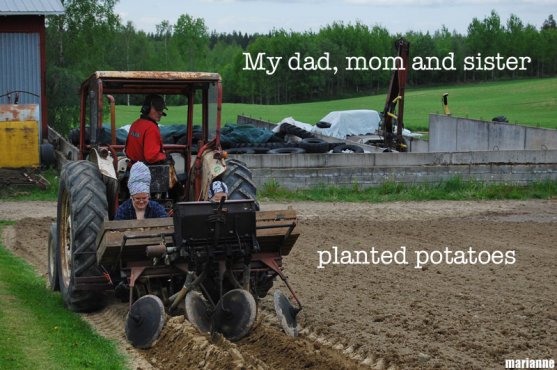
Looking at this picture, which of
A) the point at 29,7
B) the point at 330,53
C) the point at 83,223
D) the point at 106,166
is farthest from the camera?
the point at 330,53

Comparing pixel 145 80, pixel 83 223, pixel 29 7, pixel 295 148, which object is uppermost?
pixel 29 7

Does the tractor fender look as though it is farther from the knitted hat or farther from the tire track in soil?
the tire track in soil

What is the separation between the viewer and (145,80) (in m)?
10.6

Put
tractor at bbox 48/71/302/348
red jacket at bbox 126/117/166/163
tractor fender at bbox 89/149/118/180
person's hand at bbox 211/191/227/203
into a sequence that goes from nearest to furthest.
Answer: tractor at bbox 48/71/302/348 < person's hand at bbox 211/191/227/203 < tractor fender at bbox 89/149/118/180 < red jacket at bbox 126/117/166/163

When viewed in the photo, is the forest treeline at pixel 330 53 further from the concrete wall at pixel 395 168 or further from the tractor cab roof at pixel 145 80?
the tractor cab roof at pixel 145 80

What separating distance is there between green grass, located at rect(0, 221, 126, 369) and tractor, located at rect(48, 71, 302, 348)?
10.0 inches

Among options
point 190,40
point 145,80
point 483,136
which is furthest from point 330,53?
point 145,80

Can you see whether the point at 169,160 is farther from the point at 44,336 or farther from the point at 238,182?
the point at 44,336

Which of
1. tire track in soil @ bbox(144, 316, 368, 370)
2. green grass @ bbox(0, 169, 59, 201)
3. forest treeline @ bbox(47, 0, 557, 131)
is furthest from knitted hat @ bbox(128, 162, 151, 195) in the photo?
forest treeline @ bbox(47, 0, 557, 131)

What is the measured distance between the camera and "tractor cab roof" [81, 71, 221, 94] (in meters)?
10.4

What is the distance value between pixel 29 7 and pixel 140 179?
811 inches

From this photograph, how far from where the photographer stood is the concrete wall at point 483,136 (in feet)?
92.9

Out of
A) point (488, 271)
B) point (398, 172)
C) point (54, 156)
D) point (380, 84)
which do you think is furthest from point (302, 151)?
point (380, 84)

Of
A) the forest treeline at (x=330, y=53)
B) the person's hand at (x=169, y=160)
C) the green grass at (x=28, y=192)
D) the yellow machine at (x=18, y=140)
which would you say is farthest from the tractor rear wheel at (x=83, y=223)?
the forest treeline at (x=330, y=53)
